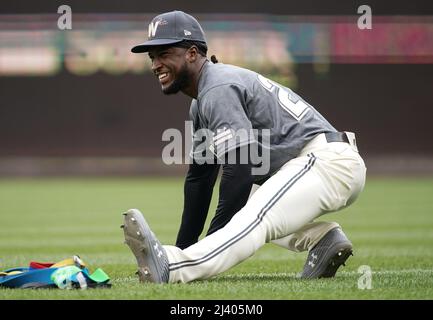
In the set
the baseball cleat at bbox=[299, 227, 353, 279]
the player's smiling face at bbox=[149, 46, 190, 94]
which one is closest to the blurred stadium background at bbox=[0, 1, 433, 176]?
the baseball cleat at bbox=[299, 227, 353, 279]

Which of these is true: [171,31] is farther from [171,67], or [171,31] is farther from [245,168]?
[245,168]

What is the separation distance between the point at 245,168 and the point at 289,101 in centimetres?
58

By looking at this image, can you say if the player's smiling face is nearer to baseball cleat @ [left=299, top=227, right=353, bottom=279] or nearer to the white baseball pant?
the white baseball pant

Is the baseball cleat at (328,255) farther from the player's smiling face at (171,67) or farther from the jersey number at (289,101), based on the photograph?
the player's smiling face at (171,67)

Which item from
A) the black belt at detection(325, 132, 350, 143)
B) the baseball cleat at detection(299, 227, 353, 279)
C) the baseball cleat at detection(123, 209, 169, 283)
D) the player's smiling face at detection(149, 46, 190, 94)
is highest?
the player's smiling face at detection(149, 46, 190, 94)

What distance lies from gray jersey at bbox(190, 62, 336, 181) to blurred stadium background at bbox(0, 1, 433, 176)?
61.0 feet

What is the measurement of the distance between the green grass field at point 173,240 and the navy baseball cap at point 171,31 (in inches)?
49.1

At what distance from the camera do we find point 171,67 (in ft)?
15.8

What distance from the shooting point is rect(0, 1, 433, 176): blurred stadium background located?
78.9 feet

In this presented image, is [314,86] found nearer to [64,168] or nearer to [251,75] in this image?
[64,168]

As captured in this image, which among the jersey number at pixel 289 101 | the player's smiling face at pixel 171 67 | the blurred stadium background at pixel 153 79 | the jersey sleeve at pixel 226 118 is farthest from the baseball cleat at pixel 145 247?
the blurred stadium background at pixel 153 79
